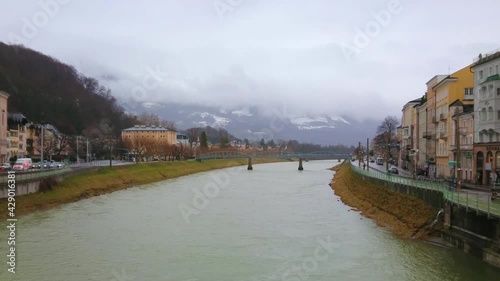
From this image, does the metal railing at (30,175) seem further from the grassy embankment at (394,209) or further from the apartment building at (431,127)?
the apartment building at (431,127)

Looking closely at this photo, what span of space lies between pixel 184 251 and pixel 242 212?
47.8 feet

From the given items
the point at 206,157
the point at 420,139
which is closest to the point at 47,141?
the point at 206,157

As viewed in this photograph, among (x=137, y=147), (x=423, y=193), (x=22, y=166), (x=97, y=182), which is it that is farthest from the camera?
(x=137, y=147)

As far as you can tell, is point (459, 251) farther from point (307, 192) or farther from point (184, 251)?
point (307, 192)

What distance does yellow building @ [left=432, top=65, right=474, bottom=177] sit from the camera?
5294 cm

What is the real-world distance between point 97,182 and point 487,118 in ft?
136

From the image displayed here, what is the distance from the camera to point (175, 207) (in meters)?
41.3

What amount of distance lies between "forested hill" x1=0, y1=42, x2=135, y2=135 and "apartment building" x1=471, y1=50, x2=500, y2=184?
289 feet

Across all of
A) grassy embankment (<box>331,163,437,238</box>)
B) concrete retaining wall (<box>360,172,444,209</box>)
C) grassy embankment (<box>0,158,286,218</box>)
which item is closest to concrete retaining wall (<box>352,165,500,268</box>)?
concrete retaining wall (<box>360,172,444,209</box>)

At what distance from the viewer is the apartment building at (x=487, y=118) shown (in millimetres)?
41875

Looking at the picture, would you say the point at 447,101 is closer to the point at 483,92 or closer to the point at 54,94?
the point at 483,92

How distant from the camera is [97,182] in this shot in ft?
186

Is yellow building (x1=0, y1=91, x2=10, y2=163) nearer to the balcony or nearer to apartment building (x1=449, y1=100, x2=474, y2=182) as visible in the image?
apartment building (x1=449, y1=100, x2=474, y2=182)

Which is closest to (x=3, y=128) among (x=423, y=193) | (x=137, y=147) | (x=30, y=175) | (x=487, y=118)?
(x=30, y=175)
